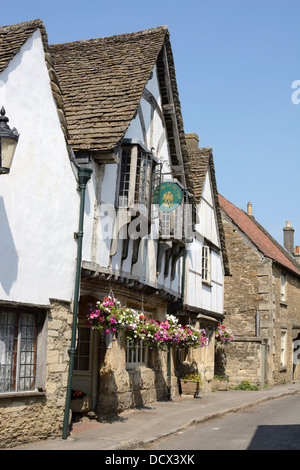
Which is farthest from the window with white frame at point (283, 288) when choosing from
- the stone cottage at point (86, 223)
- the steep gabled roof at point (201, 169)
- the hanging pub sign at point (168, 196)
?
the hanging pub sign at point (168, 196)

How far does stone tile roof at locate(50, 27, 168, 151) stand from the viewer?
445 inches

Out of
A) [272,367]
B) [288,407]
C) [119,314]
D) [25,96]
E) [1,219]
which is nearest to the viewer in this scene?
[1,219]

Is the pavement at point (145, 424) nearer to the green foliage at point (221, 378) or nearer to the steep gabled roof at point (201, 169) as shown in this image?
the green foliage at point (221, 378)

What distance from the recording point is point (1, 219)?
335 inches

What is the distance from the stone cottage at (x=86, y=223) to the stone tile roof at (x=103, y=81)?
0.11ft

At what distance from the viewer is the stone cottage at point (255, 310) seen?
22219 mm

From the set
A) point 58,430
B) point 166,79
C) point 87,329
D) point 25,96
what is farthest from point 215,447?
point 166,79

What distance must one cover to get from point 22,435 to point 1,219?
3166 mm

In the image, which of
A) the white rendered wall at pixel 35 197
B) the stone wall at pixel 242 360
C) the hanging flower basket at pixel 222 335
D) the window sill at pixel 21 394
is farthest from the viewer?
the stone wall at pixel 242 360

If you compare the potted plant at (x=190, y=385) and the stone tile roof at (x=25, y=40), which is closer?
the stone tile roof at (x=25, y=40)

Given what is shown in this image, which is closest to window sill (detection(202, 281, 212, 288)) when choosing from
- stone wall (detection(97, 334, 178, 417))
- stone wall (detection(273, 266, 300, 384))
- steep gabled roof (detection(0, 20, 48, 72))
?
stone wall (detection(97, 334, 178, 417))

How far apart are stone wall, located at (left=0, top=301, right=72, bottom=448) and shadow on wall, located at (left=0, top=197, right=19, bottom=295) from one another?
3.59ft

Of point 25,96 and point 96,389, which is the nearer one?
point 25,96

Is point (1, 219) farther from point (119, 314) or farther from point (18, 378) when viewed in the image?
point (119, 314)
